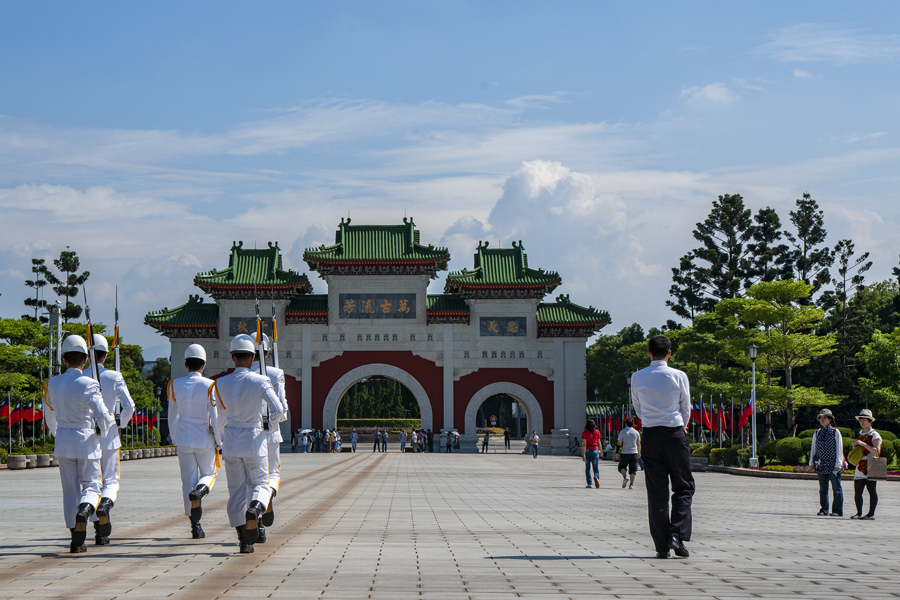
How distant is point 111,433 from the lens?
9125 mm

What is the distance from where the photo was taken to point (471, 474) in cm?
2666

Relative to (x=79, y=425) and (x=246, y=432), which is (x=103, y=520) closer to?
(x=79, y=425)

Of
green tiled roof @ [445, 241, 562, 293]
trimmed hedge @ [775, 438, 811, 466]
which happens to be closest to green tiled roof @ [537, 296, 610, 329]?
green tiled roof @ [445, 241, 562, 293]

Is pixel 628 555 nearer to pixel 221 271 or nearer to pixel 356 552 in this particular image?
pixel 356 552

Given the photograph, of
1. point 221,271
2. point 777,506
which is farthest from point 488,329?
point 777,506

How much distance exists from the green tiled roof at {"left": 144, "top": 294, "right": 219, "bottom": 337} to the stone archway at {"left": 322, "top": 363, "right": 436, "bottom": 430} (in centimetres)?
759

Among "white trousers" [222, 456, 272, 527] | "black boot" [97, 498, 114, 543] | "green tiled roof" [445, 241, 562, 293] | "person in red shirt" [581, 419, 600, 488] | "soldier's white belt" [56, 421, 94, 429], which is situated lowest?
"person in red shirt" [581, 419, 600, 488]

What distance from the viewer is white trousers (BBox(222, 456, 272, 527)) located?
326 inches

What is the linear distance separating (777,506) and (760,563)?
320 inches

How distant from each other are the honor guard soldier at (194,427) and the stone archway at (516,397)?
4253 centimetres

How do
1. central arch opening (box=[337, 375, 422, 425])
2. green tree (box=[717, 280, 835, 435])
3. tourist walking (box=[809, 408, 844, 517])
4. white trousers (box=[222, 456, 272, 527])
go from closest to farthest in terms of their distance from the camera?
white trousers (box=[222, 456, 272, 527]), tourist walking (box=[809, 408, 844, 517]), green tree (box=[717, 280, 835, 435]), central arch opening (box=[337, 375, 422, 425])

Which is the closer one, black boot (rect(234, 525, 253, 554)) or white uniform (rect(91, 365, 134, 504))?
black boot (rect(234, 525, 253, 554))

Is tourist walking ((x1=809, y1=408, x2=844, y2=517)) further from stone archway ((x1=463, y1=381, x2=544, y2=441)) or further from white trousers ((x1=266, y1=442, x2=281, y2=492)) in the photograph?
stone archway ((x1=463, y1=381, x2=544, y2=441))

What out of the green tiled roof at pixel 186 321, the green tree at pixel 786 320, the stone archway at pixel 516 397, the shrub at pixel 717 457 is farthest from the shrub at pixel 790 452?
the green tiled roof at pixel 186 321
